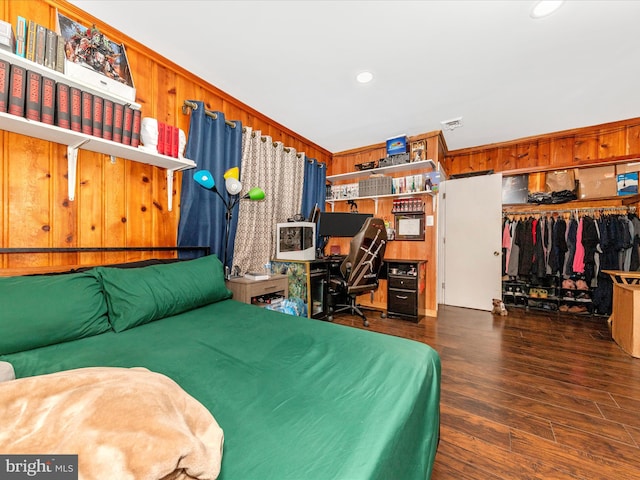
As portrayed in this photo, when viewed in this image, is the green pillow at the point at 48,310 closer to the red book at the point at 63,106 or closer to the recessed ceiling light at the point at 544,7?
the red book at the point at 63,106

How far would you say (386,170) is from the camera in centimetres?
392

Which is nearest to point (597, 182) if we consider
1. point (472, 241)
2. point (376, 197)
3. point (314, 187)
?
point (472, 241)

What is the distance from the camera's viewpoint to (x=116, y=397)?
562 millimetres

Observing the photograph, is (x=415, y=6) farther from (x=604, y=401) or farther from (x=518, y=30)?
(x=604, y=401)

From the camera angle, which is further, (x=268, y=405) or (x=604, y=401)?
(x=604, y=401)

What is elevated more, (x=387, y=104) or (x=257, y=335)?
(x=387, y=104)

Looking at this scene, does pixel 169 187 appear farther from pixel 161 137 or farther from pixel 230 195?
pixel 230 195

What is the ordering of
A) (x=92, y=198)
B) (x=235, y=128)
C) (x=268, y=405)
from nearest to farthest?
(x=268, y=405)
(x=92, y=198)
(x=235, y=128)

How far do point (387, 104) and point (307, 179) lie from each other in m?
1.48

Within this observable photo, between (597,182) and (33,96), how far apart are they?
5.69 m

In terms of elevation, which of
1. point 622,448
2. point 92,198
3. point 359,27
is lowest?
point 622,448

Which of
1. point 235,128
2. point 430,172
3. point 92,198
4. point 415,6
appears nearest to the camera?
point 415,6

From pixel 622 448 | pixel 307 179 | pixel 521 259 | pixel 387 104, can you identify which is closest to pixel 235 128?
pixel 307 179

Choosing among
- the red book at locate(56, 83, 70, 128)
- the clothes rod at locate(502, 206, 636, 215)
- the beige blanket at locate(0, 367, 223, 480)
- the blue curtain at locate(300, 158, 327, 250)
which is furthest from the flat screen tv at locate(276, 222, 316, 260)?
the clothes rod at locate(502, 206, 636, 215)
